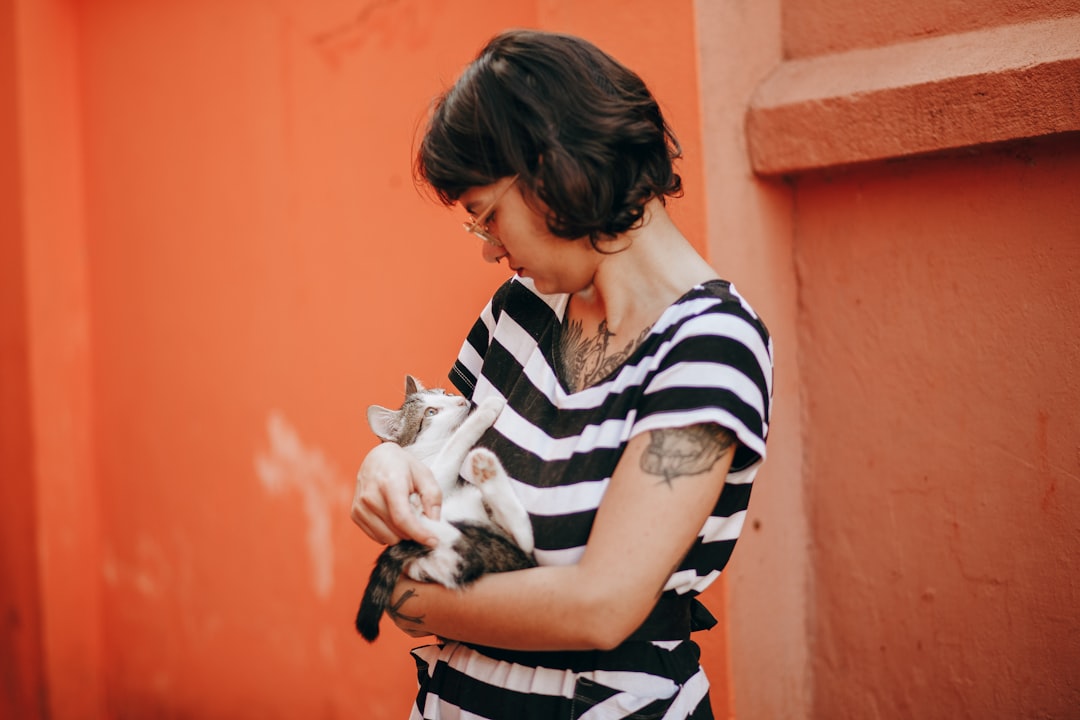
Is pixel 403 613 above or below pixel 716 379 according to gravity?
below

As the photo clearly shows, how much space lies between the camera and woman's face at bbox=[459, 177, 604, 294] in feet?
5.55

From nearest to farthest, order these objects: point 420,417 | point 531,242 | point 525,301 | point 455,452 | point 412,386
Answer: point 531,242 < point 525,301 < point 455,452 < point 420,417 < point 412,386

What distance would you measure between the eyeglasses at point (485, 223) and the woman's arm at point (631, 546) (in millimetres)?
517

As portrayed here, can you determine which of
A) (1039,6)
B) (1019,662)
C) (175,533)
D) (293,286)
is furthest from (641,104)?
(175,533)

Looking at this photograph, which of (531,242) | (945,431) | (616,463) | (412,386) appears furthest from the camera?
(412,386)

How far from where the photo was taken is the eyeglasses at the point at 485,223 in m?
1.68

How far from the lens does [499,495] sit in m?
1.77

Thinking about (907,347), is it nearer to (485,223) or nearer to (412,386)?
(485,223)

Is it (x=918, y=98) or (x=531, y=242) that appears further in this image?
(x=918, y=98)

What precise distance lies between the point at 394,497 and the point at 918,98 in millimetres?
1608

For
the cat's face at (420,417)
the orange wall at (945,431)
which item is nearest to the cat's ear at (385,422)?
the cat's face at (420,417)

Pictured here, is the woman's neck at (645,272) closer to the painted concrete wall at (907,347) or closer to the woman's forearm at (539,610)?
the woman's forearm at (539,610)

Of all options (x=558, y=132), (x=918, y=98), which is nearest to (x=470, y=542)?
(x=558, y=132)

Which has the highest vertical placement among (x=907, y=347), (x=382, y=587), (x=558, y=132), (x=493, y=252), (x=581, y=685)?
(x=558, y=132)
